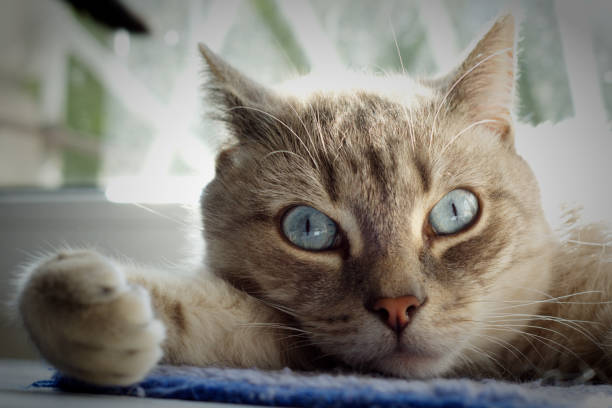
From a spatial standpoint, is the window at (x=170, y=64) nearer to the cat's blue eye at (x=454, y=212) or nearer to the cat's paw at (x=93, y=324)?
the cat's blue eye at (x=454, y=212)

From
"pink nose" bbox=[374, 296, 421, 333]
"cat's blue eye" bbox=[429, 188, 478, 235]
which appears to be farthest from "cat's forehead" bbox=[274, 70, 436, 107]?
"pink nose" bbox=[374, 296, 421, 333]

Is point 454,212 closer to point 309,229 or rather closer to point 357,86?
point 309,229

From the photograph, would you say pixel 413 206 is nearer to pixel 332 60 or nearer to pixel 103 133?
pixel 332 60

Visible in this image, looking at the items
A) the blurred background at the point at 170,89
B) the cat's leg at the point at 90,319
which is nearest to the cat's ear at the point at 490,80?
the blurred background at the point at 170,89

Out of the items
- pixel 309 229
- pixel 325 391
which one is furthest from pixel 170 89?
pixel 325 391

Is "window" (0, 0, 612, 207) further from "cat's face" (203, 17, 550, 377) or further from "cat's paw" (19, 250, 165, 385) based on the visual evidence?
"cat's paw" (19, 250, 165, 385)

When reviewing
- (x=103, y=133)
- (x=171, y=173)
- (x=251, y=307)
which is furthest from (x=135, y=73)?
(x=251, y=307)
